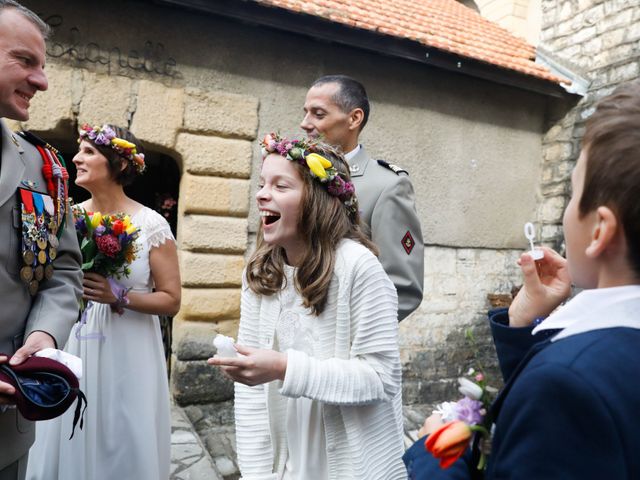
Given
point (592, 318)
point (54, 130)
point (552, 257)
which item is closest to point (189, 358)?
point (54, 130)

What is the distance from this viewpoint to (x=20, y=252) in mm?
1741

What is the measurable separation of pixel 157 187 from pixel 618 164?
590 cm

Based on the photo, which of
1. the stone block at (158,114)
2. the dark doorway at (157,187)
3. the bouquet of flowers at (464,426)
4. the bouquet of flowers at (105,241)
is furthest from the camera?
the dark doorway at (157,187)

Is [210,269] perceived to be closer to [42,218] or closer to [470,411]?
[42,218]

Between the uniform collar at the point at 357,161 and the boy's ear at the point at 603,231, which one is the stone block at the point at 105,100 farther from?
the boy's ear at the point at 603,231

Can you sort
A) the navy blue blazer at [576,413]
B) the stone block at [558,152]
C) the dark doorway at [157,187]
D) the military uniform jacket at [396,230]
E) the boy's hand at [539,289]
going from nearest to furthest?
the navy blue blazer at [576,413], the boy's hand at [539,289], the military uniform jacket at [396,230], the dark doorway at [157,187], the stone block at [558,152]

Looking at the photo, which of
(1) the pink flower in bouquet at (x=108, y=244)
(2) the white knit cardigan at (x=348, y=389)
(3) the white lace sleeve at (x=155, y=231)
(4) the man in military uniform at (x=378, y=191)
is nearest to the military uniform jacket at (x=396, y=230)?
(4) the man in military uniform at (x=378, y=191)

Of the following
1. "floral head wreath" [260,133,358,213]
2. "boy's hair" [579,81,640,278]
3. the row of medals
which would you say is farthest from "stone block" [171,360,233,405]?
"boy's hair" [579,81,640,278]

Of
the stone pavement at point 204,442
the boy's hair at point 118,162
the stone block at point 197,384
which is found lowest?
the stone pavement at point 204,442

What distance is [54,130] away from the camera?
172 inches

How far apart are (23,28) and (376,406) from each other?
172 centimetres

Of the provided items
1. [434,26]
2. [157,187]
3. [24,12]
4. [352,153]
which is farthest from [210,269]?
[434,26]

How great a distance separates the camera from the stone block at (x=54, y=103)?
4.25 m

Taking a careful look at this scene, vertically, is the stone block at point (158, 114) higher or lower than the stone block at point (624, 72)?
lower
